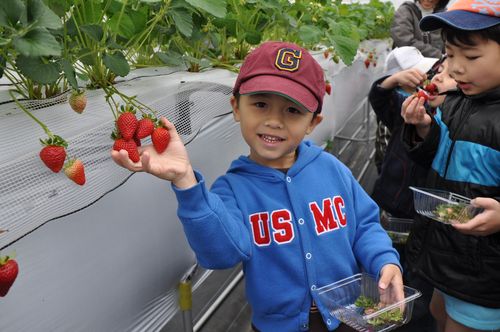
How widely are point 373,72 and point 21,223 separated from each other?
11.6 feet

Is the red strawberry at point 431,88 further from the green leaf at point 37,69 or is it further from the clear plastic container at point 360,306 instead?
the green leaf at point 37,69

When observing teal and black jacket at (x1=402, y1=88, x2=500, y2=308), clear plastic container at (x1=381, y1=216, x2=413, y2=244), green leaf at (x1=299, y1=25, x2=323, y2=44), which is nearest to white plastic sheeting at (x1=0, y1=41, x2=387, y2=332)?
teal and black jacket at (x1=402, y1=88, x2=500, y2=308)

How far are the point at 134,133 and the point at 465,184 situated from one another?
0.87 metres

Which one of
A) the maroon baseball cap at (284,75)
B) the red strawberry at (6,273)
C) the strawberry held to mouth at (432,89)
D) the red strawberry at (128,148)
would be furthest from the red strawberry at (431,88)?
the red strawberry at (6,273)

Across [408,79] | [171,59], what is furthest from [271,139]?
[408,79]

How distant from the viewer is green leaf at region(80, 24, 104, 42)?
2.53 ft

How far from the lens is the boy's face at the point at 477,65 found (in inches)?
42.1

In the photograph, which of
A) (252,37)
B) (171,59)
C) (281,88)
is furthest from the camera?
(252,37)

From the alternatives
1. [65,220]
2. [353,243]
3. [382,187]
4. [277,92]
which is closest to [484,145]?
[353,243]

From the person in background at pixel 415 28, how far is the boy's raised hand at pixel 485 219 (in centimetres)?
172

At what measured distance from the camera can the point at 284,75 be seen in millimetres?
935

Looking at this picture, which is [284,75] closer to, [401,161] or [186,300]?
[186,300]

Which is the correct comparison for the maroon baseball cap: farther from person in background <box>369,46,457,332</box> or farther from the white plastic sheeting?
person in background <box>369,46,457,332</box>

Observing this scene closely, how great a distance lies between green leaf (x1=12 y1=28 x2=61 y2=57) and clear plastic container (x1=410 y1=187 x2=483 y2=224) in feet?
3.11
